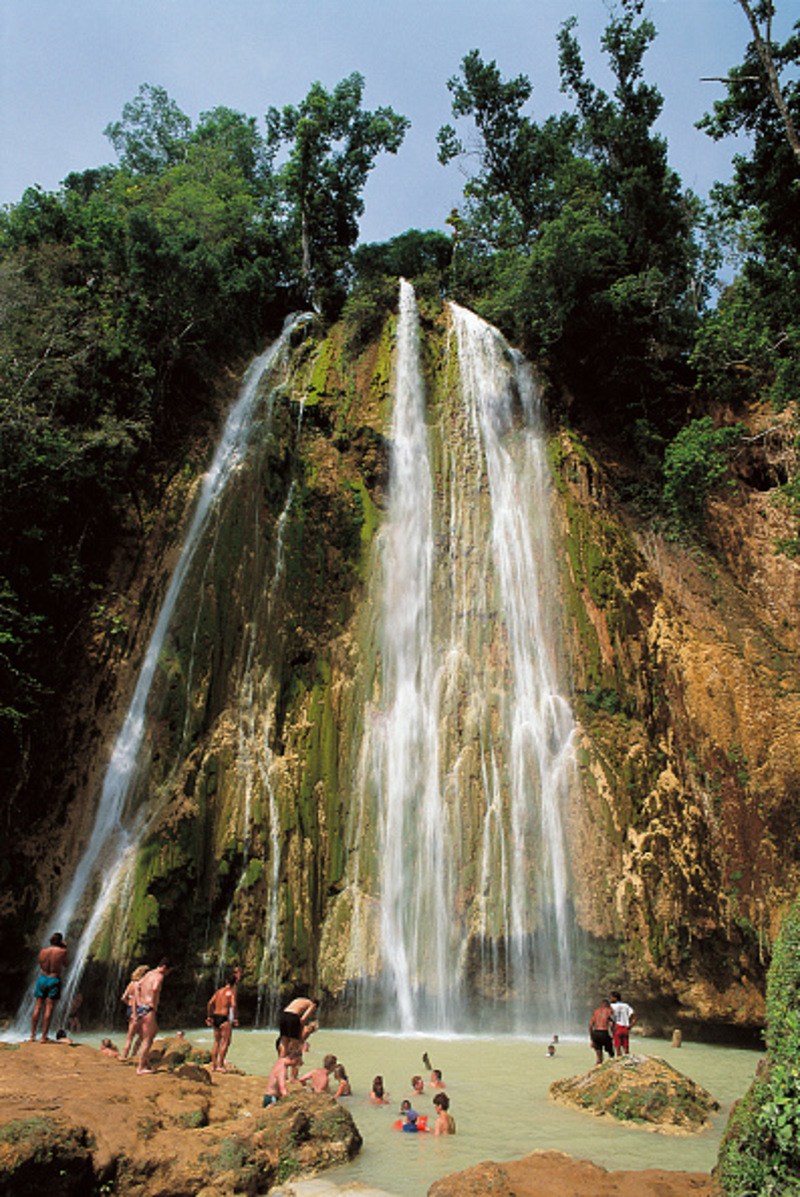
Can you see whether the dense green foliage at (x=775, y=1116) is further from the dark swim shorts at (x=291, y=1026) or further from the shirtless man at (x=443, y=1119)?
the dark swim shorts at (x=291, y=1026)

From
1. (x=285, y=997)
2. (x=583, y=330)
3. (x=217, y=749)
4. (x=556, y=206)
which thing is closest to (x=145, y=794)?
(x=217, y=749)

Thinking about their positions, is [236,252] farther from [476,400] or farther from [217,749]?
[217,749]

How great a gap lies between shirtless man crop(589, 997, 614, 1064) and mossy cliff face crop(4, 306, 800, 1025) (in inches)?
96.2

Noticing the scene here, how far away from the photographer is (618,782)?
13133mm

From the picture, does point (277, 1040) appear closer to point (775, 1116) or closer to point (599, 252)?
point (775, 1116)

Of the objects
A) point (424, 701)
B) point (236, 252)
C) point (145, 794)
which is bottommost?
point (145, 794)

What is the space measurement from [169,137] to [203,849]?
34965mm

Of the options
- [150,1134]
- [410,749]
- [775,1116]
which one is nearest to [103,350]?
[410,749]

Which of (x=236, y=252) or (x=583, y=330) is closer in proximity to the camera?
(x=583, y=330)

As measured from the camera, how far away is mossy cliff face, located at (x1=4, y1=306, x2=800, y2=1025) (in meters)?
11.9

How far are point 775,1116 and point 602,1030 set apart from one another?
5848 mm

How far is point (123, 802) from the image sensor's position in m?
Answer: 13.3

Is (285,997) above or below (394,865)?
below

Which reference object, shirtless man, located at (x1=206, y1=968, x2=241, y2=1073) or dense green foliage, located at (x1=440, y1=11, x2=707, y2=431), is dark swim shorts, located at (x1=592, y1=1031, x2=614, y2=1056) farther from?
dense green foliage, located at (x1=440, y1=11, x2=707, y2=431)
